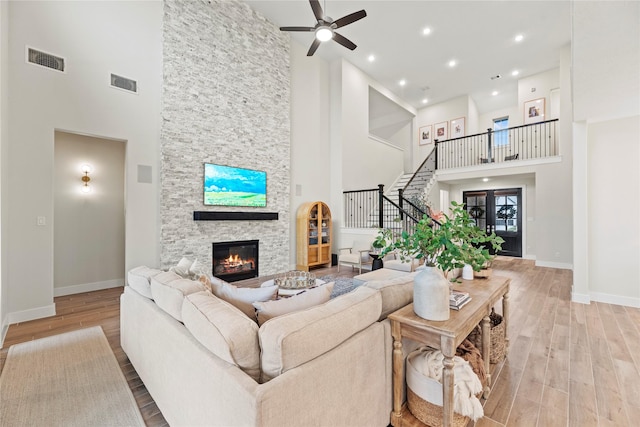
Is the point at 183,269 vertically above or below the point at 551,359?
above

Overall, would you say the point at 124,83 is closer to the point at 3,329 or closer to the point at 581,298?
the point at 3,329

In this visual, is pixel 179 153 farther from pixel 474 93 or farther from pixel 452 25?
pixel 474 93

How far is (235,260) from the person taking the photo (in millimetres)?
5355

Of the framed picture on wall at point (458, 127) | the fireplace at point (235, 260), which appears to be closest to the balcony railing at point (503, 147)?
the framed picture on wall at point (458, 127)

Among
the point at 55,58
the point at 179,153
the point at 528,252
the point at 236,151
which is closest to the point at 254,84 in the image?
the point at 236,151

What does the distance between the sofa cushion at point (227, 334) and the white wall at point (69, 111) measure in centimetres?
338

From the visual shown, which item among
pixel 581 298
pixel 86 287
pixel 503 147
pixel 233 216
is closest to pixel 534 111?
pixel 503 147

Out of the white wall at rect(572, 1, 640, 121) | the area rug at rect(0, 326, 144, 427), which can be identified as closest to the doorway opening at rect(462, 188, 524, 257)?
the white wall at rect(572, 1, 640, 121)

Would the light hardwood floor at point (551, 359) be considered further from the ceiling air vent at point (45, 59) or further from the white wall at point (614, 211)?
the ceiling air vent at point (45, 59)

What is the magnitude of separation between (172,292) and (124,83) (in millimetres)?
4047

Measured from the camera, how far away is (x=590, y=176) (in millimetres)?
4172

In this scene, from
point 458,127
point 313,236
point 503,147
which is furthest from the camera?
point 458,127

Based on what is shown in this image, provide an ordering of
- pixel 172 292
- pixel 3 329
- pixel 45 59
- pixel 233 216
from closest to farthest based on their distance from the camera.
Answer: pixel 172 292
pixel 3 329
pixel 45 59
pixel 233 216

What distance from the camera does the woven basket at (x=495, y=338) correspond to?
2.20 meters
